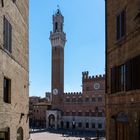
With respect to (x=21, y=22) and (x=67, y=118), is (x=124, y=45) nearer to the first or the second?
(x=21, y=22)

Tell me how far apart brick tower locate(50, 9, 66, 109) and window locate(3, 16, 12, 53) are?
7382 cm

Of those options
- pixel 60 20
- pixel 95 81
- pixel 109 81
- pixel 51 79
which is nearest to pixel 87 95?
pixel 95 81

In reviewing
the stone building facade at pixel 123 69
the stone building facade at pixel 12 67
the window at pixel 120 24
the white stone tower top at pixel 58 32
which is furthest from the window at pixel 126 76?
the white stone tower top at pixel 58 32

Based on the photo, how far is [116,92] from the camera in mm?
16500

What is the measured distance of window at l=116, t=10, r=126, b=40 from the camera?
1569 centimetres

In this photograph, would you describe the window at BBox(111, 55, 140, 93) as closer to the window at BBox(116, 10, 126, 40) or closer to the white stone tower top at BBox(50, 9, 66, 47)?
the window at BBox(116, 10, 126, 40)

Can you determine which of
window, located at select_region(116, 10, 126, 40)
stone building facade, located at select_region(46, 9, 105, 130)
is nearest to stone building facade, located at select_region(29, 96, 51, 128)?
stone building facade, located at select_region(46, 9, 105, 130)

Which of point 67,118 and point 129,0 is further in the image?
point 67,118

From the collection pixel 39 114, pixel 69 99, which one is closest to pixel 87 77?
pixel 69 99

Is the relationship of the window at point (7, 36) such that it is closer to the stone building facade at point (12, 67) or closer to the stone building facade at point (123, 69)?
the stone building facade at point (12, 67)

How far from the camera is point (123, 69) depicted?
15578 mm

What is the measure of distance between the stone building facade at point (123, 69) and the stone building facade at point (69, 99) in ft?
216

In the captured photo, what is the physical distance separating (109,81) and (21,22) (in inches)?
214

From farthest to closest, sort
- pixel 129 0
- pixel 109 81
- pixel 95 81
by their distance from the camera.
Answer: pixel 95 81
pixel 109 81
pixel 129 0
